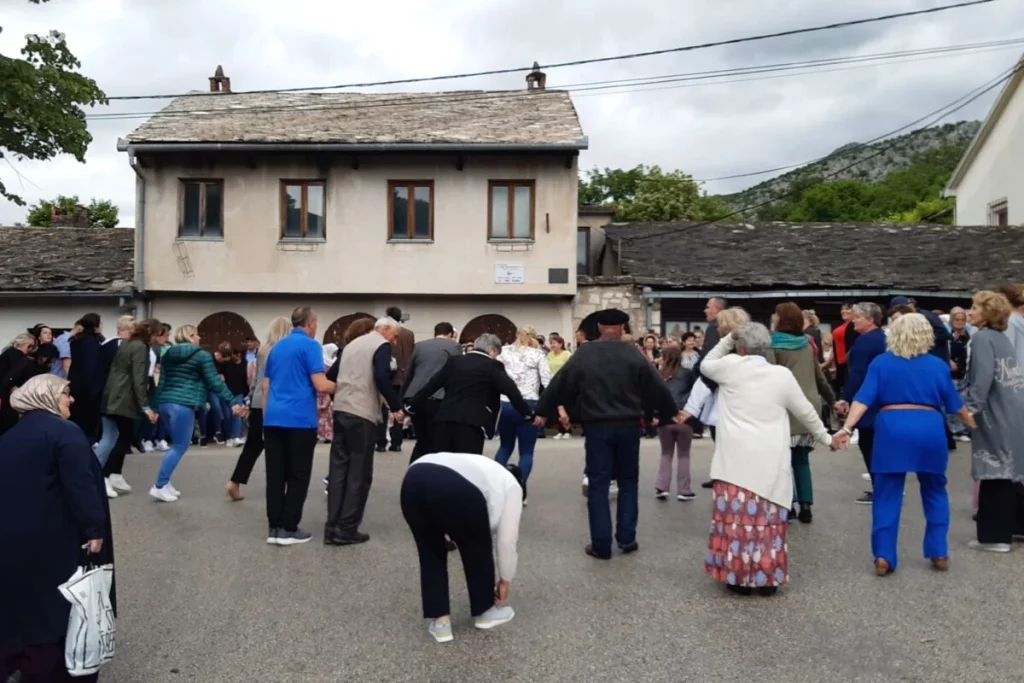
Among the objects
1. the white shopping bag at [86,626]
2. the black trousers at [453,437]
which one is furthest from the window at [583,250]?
the white shopping bag at [86,626]

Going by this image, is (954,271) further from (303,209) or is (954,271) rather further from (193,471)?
(193,471)

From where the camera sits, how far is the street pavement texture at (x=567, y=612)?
17.7 feet

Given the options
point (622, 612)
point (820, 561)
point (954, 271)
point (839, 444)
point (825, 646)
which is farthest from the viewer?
point (954, 271)

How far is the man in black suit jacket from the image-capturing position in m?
7.75

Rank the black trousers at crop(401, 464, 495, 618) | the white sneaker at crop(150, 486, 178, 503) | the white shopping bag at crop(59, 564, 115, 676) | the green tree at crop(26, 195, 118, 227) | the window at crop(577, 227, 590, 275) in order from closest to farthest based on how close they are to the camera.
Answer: the white shopping bag at crop(59, 564, 115, 676) → the black trousers at crop(401, 464, 495, 618) → the white sneaker at crop(150, 486, 178, 503) → the window at crop(577, 227, 590, 275) → the green tree at crop(26, 195, 118, 227)

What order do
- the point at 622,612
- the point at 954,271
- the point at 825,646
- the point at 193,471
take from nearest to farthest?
the point at 825,646 → the point at 622,612 → the point at 193,471 → the point at 954,271

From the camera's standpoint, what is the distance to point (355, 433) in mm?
8438

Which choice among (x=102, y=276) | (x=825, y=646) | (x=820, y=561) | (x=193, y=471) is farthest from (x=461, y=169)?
(x=825, y=646)

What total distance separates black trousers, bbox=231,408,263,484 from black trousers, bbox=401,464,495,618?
4.67 metres

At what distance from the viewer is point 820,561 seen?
779cm

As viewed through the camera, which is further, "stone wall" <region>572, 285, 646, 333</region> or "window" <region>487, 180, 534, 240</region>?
"stone wall" <region>572, 285, 646, 333</region>

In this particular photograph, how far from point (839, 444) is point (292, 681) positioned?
4103mm

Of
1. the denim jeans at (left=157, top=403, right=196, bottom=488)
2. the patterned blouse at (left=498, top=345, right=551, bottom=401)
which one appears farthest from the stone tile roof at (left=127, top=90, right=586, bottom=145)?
the denim jeans at (left=157, top=403, right=196, bottom=488)

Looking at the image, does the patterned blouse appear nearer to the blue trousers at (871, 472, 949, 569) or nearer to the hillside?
the blue trousers at (871, 472, 949, 569)
